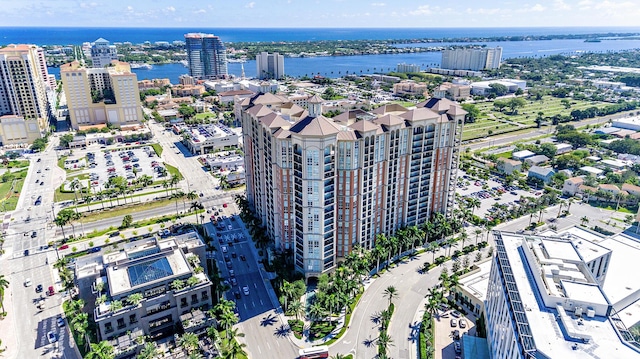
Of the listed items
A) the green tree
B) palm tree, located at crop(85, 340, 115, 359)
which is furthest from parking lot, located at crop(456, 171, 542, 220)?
palm tree, located at crop(85, 340, 115, 359)

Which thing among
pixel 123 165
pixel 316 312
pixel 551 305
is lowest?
pixel 123 165

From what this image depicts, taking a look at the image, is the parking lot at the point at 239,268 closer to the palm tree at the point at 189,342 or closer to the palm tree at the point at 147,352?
the palm tree at the point at 189,342

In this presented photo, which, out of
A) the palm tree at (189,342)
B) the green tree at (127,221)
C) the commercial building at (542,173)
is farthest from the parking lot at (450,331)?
the commercial building at (542,173)

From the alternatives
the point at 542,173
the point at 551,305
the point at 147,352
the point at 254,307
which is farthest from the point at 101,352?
the point at 542,173

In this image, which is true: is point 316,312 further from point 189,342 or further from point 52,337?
point 52,337

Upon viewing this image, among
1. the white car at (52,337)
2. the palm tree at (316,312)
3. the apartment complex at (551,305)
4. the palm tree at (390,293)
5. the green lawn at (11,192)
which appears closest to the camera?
the apartment complex at (551,305)

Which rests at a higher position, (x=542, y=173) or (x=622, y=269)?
(x=622, y=269)

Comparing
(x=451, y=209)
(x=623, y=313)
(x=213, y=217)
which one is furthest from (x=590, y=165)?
(x=213, y=217)
